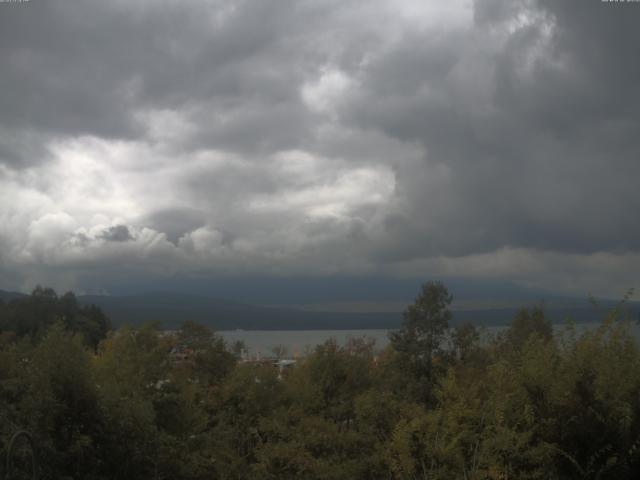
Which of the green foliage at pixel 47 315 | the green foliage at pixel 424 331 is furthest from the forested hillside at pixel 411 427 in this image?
the green foliage at pixel 47 315

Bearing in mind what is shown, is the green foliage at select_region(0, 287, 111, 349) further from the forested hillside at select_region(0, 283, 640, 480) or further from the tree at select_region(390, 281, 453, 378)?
the forested hillside at select_region(0, 283, 640, 480)

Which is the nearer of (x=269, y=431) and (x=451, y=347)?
(x=269, y=431)

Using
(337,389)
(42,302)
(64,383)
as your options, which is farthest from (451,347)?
(42,302)

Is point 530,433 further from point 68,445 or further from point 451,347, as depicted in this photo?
point 451,347

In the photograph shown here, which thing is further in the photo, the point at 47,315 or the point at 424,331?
the point at 47,315

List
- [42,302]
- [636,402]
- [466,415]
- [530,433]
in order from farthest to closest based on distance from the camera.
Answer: [42,302] → [466,415] → [636,402] → [530,433]

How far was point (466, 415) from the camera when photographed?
13.2 metres

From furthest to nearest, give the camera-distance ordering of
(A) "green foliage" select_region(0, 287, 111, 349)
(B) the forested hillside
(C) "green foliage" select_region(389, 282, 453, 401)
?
(A) "green foliage" select_region(0, 287, 111, 349)
(C) "green foliage" select_region(389, 282, 453, 401)
(B) the forested hillside

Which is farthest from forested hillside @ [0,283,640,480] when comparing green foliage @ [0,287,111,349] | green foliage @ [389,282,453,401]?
green foliage @ [0,287,111,349]

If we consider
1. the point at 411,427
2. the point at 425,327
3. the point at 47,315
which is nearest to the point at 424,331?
the point at 425,327

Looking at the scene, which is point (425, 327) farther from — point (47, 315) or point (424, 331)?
point (47, 315)

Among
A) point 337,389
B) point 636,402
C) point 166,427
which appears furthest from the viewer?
point 337,389

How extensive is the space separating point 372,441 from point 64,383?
758 centimetres

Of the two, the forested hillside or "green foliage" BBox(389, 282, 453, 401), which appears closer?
the forested hillside
